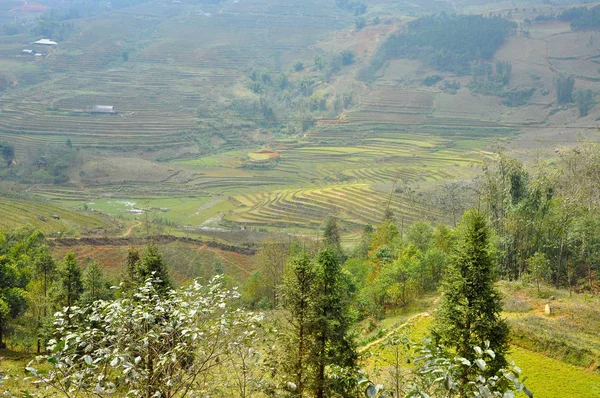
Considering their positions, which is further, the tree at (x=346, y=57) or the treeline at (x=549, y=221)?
the tree at (x=346, y=57)

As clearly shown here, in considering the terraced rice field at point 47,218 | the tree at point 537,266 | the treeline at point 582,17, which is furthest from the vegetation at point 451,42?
the tree at point 537,266

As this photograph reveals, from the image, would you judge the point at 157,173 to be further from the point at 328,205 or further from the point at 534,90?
the point at 534,90

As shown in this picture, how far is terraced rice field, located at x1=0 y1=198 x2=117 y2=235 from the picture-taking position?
52250mm

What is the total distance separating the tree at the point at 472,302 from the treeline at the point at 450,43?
146 metres

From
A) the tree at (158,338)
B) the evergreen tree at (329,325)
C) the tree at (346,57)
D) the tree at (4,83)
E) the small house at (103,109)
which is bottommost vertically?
the evergreen tree at (329,325)

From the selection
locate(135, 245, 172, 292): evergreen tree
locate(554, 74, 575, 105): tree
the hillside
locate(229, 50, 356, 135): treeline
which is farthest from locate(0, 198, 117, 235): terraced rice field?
locate(554, 74, 575, 105): tree

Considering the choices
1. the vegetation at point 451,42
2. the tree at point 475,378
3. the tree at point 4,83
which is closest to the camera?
the tree at point 475,378

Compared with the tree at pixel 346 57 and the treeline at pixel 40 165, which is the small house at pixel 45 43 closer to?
the treeline at pixel 40 165

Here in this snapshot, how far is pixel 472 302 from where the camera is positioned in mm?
15469

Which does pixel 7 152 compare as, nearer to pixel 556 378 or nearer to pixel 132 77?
pixel 132 77

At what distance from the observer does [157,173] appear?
90688mm

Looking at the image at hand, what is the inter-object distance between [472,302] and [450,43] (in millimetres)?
166212

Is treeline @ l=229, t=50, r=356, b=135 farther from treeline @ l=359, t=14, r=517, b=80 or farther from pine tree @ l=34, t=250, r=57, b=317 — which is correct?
pine tree @ l=34, t=250, r=57, b=317

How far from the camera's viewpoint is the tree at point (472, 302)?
15.3m
